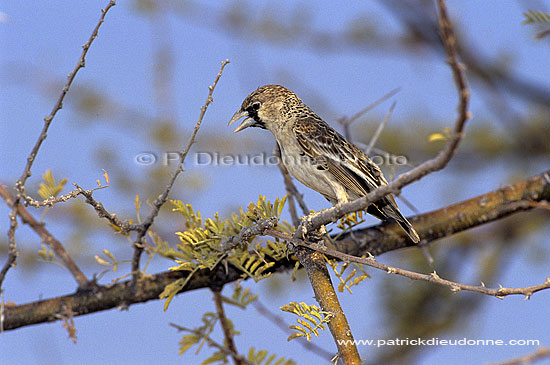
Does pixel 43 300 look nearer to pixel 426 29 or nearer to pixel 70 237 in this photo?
pixel 70 237

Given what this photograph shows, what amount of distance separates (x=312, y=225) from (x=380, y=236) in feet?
3.78

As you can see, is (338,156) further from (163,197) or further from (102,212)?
(102,212)

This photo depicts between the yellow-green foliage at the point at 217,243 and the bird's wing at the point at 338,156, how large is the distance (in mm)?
689

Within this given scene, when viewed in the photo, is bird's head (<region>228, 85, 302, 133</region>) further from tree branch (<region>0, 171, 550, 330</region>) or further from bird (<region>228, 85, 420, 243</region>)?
tree branch (<region>0, 171, 550, 330</region>)

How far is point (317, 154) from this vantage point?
13.2ft

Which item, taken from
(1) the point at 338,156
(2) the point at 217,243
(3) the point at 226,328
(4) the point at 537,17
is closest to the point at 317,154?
(1) the point at 338,156

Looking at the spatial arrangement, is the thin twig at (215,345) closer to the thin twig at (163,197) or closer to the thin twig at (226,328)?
the thin twig at (226,328)

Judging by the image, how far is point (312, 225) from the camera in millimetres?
3021

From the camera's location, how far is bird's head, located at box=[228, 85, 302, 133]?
4.55 metres

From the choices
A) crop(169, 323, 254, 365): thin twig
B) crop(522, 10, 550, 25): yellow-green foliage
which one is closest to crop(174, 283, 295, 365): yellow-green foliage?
crop(169, 323, 254, 365): thin twig

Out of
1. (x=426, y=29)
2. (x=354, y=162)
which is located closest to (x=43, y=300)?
(x=354, y=162)

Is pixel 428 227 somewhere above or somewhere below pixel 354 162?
below

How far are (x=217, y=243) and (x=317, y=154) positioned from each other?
1.11 m

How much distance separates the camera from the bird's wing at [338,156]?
12.7 ft
